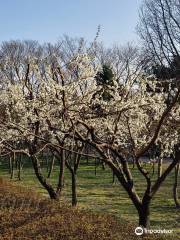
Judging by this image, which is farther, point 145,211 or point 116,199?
point 116,199

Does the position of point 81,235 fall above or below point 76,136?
below

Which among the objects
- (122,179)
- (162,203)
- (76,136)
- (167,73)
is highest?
(167,73)

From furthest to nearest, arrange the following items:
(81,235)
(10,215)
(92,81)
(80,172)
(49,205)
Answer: (80,172), (92,81), (49,205), (10,215), (81,235)

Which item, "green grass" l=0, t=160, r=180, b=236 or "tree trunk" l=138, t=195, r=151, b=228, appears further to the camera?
"green grass" l=0, t=160, r=180, b=236

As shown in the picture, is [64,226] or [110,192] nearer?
[64,226]

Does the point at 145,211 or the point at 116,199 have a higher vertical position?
the point at 145,211

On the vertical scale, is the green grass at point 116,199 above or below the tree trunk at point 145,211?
below

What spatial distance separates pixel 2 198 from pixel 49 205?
2625 mm

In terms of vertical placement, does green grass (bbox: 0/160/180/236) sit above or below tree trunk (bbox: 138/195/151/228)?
below

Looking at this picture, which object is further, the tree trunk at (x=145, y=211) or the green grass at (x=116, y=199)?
the green grass at (x=116, y=199)

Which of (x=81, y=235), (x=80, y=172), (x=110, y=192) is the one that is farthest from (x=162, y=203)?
(x=80, y=172)

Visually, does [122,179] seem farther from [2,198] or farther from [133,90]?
[2,198]

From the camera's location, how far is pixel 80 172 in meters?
36.7

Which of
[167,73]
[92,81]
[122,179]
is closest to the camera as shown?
[122,179]
